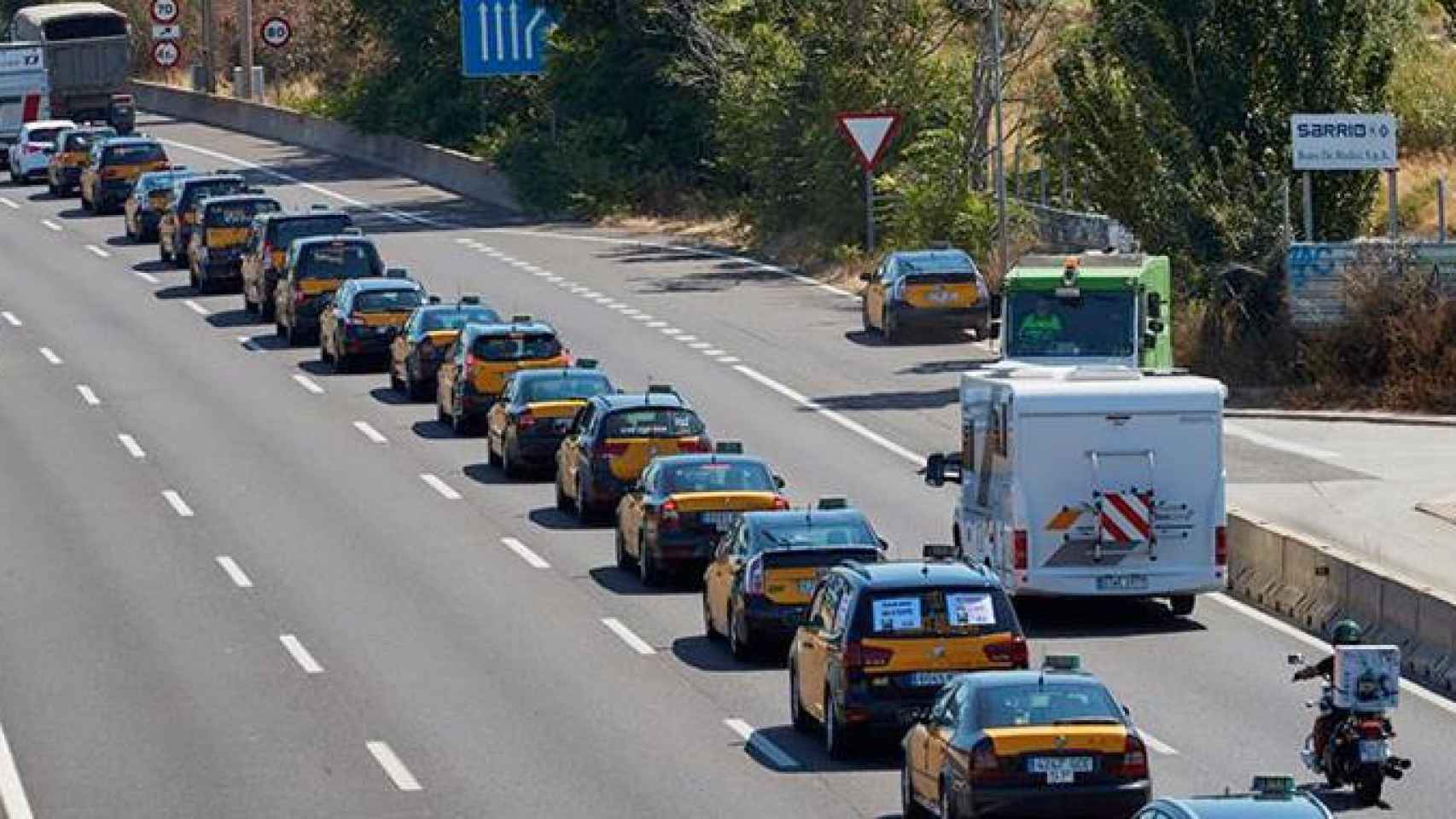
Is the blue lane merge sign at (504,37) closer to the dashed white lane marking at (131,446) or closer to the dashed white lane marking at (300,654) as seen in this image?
the dashed white lane marking at (131,446)

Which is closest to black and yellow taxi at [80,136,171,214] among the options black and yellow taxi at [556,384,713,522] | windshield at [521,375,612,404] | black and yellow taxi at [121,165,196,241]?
black and yellow taxi at [121,165,196,241]

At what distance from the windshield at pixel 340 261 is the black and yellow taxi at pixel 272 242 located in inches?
91.1

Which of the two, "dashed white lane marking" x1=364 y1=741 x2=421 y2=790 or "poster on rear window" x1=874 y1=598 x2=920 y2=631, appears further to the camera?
"poster on rear window" x1=874 y1=598 x2=920 y2=631

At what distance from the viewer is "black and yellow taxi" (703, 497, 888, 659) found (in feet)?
104

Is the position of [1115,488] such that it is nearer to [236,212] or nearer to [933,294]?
[933,294]

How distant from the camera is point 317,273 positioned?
57438 mm

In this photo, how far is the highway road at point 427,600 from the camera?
27.1m

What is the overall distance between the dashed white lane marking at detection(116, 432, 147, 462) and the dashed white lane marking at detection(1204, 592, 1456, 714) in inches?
665

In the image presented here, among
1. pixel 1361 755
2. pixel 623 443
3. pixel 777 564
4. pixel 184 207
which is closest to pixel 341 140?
pixel 184 207

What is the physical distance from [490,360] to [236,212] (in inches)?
701

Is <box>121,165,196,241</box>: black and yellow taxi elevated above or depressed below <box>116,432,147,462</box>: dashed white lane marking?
above

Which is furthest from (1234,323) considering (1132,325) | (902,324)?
(1132,325)

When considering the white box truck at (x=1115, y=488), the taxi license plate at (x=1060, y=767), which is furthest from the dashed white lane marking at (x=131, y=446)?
the taxi license plate at (x=1060, y=767)

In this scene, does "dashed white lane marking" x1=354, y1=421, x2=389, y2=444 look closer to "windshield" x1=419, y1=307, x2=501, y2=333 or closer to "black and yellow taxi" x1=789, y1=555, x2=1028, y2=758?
"windshield" x1=419, y1=307, x2=501, y2=333
